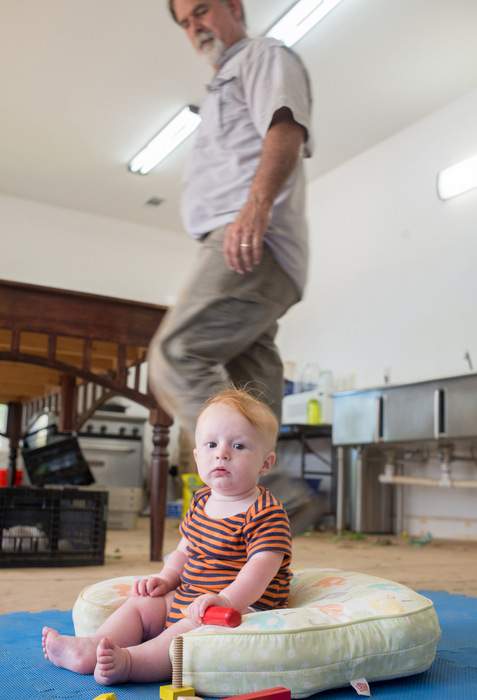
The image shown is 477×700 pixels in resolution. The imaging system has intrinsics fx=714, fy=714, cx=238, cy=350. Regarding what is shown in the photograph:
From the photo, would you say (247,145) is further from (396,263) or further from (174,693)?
(396,263)

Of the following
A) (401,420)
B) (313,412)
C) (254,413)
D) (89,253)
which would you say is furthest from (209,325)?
(89,253)

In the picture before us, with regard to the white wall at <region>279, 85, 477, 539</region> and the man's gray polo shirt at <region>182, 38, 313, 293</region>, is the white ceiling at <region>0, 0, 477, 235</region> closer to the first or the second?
the white wall at <region>279, 85, 477, 539</region>

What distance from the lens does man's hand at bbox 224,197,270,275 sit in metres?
1.46

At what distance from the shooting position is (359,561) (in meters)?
2.93

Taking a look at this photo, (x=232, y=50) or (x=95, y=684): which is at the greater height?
(x=232, y=50)

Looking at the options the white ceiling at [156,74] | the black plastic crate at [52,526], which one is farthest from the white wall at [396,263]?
the black plastic crate at [52,526]

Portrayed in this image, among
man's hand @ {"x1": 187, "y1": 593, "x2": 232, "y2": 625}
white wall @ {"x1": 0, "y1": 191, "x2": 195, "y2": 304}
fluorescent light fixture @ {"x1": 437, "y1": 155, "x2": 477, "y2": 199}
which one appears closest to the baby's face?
man's hand @ {"x1": 187, "y1": 593, "x2": 232, "y2": 625}

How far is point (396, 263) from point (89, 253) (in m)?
3.38

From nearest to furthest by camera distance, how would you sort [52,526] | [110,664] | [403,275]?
[110,664]
[52,526]
[403,275]

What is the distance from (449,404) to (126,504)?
7.54ft

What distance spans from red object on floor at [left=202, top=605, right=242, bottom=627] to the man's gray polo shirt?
0.86 metres

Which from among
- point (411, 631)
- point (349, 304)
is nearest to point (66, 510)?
point (411, 631)

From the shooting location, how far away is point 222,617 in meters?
0.91

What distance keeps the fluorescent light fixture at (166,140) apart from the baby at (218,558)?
4325 millimetres
